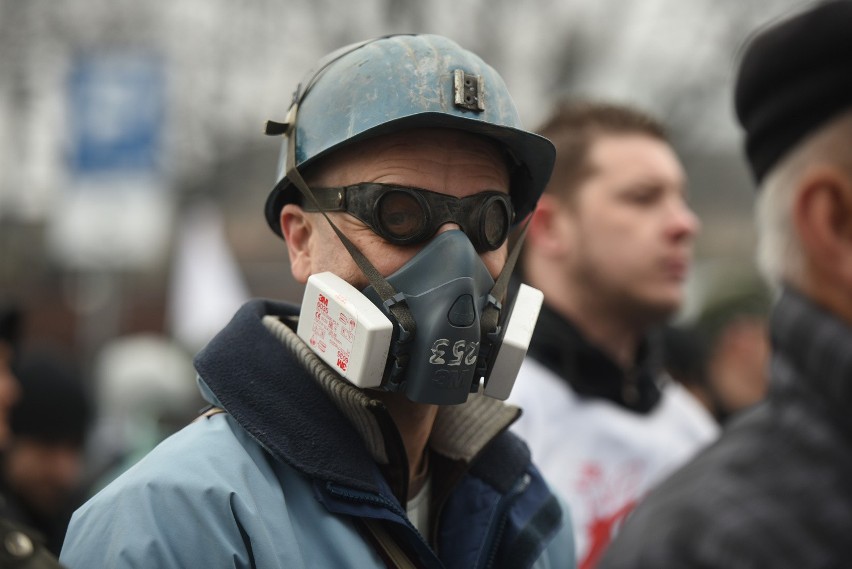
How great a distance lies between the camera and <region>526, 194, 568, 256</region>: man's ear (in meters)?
4.91

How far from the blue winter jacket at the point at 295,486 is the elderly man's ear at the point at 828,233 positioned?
39.5 inches

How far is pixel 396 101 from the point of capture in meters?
2.80

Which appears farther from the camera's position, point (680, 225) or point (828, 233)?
point (680, 225)

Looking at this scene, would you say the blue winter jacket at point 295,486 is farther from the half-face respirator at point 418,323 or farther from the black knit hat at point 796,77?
the black knit hat at point 796,77

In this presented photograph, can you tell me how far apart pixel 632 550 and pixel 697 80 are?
80.0 ft

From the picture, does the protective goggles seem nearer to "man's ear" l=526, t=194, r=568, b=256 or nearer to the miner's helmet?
the miner's helmet

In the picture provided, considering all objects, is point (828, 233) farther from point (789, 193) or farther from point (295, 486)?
point (295, 486)

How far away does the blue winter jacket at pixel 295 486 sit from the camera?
2.44 meters

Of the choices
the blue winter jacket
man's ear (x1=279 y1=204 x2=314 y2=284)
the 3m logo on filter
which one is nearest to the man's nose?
the blue winter jacket

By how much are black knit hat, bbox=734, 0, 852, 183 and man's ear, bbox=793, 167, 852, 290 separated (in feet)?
0.29

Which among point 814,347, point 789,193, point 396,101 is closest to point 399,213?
point 396,101

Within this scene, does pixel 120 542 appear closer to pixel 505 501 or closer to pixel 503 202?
pixel 505 501

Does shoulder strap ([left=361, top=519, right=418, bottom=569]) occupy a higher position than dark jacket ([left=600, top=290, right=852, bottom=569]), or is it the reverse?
dark jacket ([left=600, top=290, right=852, bottom=569])

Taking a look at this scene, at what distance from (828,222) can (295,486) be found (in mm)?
1218
